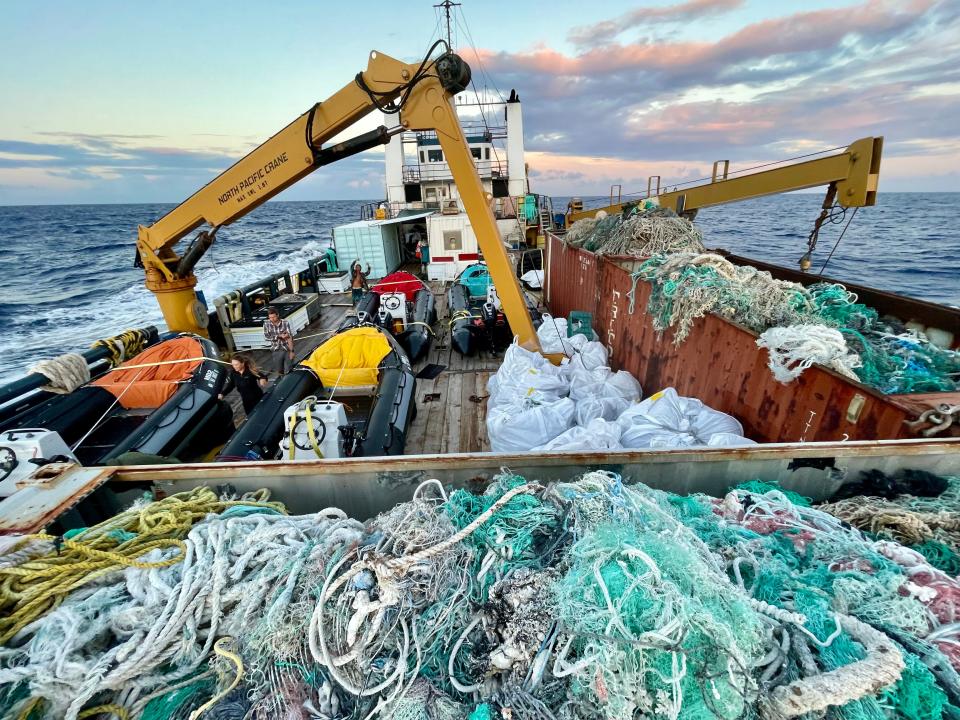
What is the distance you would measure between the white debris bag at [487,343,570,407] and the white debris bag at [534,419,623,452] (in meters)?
1.05

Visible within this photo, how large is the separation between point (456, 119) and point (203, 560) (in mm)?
6073

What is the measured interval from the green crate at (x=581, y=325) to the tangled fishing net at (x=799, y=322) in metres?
2.23

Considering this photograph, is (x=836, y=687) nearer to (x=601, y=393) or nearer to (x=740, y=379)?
(x=740, y=379)

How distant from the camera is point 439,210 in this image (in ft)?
61.2

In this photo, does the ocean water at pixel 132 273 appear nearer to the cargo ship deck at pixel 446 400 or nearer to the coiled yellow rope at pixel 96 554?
the cargo ship deck at pixel 446 400

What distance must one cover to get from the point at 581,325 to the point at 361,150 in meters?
4.95

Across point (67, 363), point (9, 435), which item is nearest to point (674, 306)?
point (9, 435)

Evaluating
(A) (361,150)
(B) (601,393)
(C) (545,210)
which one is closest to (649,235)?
(B) (601,393)

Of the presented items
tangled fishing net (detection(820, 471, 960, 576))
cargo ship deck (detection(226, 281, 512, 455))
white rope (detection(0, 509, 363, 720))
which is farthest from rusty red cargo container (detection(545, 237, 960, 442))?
white rope (detection(0, 509, 363, 720))

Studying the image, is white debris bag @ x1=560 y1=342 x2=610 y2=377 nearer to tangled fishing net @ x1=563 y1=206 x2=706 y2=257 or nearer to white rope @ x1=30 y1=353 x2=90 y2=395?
tangled fishing net @ x1=563 y1=206 x2=706 y2=257

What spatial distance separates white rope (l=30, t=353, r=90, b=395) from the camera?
19.6ft

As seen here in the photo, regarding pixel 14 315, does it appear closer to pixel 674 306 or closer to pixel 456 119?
pixel 456 119

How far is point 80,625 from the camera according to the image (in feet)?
5.15

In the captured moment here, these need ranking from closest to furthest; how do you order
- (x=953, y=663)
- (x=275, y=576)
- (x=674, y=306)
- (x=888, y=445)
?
(x=953, y=663) → (x=275, y=576) → (x=888, y=445) → (x=674, y=306)
